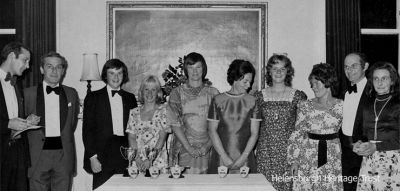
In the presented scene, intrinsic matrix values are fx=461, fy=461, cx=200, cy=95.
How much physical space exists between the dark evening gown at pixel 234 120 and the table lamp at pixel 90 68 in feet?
5.39

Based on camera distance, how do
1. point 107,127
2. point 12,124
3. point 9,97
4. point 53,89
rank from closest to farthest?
point 12,124
point 9,97
point 107,127
point 53,89

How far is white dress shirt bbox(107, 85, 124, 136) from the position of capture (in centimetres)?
471

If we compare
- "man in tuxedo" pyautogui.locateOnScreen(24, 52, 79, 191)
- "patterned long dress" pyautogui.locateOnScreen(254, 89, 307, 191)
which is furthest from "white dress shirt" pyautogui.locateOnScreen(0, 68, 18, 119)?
"patterned long dress" pyautogui.locateOnScreen(254, 89, 307, 191)

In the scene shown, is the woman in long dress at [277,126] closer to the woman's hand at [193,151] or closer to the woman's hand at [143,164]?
the woman's hand at [193,151]

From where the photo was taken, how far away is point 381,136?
13.2 ft

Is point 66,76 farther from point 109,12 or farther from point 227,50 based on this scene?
point 227,50

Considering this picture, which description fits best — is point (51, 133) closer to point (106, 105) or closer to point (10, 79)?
point (106, 105)

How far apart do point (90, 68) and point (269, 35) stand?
2212mm

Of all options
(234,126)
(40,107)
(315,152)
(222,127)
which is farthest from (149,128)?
(315,152)

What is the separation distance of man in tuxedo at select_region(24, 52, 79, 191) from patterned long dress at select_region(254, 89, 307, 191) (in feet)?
6.46

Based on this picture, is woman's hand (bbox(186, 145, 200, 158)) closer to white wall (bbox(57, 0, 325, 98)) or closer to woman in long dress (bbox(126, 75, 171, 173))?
woman in long dress (bbox(126, 75, 171, 173))

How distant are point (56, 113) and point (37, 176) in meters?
0.66

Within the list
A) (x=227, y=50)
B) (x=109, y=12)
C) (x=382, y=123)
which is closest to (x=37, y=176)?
(x=109, y=12)


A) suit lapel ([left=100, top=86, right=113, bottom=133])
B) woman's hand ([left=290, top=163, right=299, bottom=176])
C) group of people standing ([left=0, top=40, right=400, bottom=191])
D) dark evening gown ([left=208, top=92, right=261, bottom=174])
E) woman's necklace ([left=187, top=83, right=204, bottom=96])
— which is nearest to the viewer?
group of people standing ([left=0, top=40, right=400, bottom=191])
